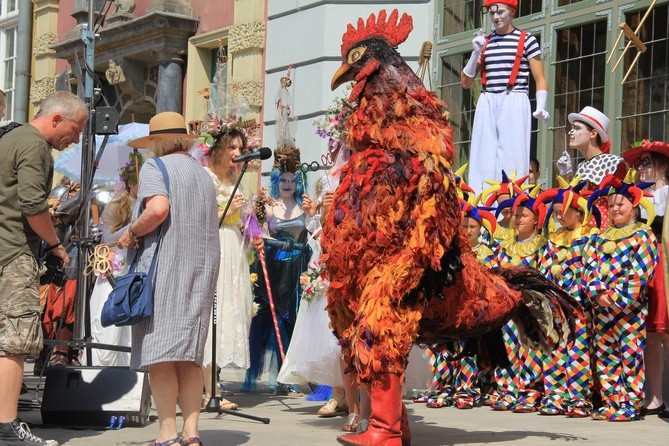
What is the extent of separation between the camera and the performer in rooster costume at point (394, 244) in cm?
612

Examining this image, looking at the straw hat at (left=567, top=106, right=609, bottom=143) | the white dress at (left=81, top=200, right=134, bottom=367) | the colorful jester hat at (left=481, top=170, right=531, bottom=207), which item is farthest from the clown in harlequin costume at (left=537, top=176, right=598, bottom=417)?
the white dress at (left=81, top=200, right=134, bottom=367)

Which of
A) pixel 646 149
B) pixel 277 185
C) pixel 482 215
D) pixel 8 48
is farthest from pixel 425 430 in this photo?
pixel 8 48

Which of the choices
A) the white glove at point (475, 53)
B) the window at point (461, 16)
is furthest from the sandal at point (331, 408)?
the window at point (461, 16)

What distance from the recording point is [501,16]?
10.3 metres

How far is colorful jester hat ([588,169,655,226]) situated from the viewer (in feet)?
26.9

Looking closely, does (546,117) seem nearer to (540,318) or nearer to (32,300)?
(540,318)

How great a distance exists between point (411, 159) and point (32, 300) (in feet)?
7.30

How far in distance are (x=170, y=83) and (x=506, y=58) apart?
8665mm

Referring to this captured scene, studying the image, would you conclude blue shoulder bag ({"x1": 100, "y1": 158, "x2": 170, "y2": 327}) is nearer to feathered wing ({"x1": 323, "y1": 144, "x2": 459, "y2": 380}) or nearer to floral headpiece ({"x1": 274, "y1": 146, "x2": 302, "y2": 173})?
feathered wing ({"x1": 323, "y1": 144, "x2": 459, "y2": 380})

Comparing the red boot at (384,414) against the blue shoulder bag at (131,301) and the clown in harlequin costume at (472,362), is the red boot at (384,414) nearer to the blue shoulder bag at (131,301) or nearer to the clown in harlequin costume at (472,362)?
the blue shoulder bag at (131,301)

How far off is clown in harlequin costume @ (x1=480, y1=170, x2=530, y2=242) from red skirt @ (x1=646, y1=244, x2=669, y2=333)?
112cm

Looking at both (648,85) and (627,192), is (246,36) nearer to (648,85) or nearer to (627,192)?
(648,85)

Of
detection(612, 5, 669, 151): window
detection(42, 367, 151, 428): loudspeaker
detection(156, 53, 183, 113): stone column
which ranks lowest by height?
detection(42, 367, 151, 428): loudspeaker

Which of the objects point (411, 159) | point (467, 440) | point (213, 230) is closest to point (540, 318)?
point (467, 440)
